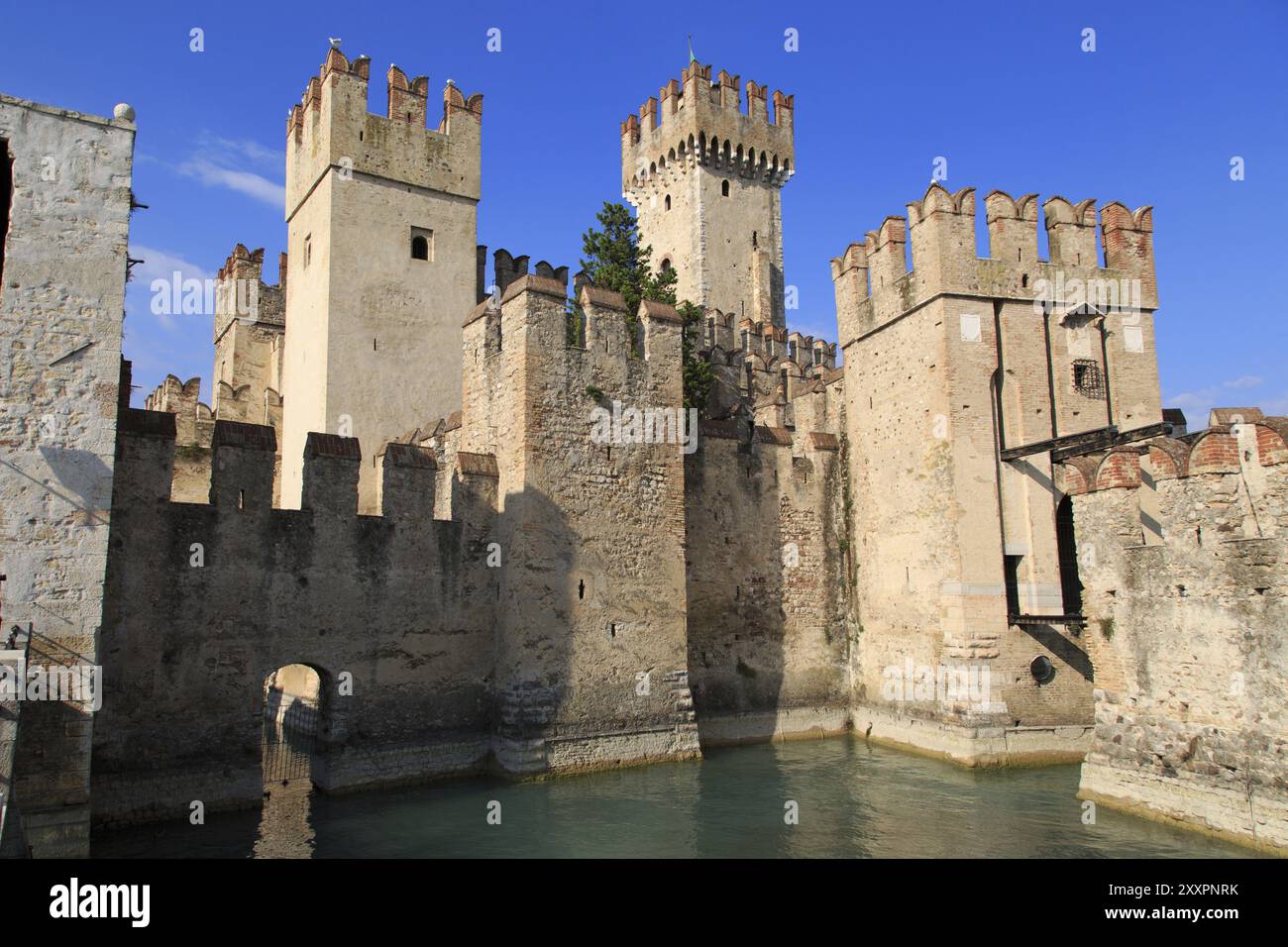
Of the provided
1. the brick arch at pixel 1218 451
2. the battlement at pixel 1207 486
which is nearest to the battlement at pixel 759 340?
the battlement at pixel 1207 486

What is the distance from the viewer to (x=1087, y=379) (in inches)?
709

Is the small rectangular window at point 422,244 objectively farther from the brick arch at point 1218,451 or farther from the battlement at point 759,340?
the brick arch at point 1218,451

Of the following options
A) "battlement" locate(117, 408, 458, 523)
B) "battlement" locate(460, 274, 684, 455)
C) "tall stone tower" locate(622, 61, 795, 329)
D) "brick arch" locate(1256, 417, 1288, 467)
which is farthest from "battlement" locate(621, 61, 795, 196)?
"brick arch" locate(1256, 417, 1288, 467)

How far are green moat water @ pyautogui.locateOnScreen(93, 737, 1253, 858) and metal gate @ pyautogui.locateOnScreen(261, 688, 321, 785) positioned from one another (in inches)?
56.9

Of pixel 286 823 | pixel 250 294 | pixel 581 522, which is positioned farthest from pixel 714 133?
pixel 286 823

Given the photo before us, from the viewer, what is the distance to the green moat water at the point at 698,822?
1123 cm

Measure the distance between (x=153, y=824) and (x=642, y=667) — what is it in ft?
25.2

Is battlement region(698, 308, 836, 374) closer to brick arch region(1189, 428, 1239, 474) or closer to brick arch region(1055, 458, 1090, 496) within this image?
brick arch region(1055, 458, 1090, 496)

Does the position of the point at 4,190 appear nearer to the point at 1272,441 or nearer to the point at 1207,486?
the point at 1207,486

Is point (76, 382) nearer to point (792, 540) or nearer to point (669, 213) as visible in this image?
point (792, 540)

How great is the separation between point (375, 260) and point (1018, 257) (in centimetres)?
1369

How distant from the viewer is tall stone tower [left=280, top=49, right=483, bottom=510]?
64.8ft
